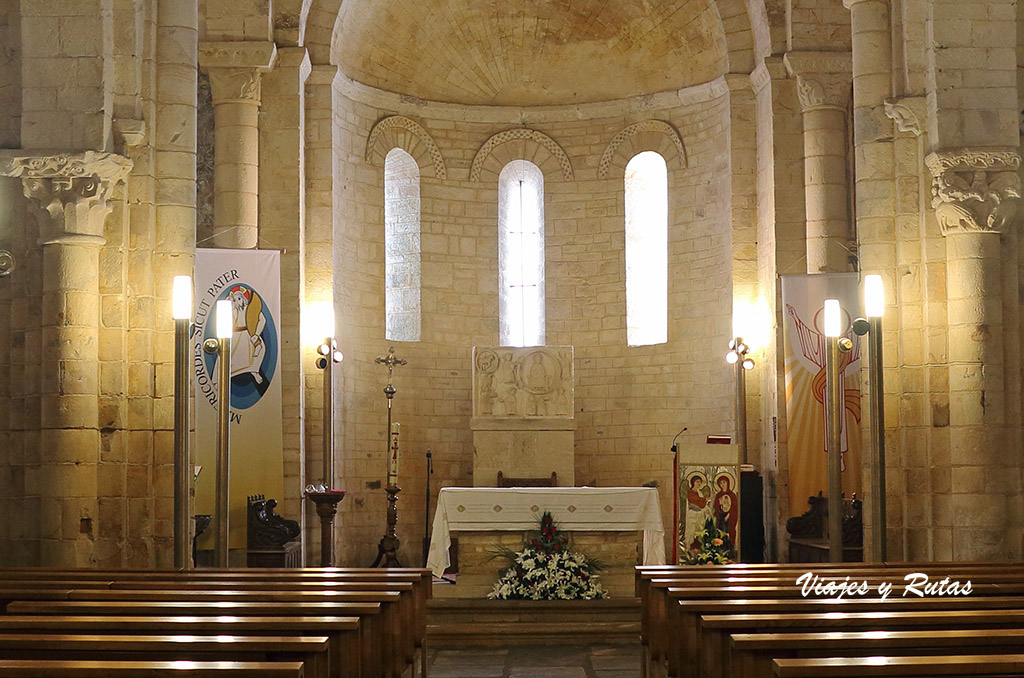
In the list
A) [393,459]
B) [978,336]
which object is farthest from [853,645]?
[393,459]

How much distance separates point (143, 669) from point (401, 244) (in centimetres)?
1340

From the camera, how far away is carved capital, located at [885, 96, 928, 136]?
9.30m

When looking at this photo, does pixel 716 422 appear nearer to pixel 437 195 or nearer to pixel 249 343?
pixel 437 195

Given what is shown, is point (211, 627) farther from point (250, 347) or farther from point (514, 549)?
point (250, 347)

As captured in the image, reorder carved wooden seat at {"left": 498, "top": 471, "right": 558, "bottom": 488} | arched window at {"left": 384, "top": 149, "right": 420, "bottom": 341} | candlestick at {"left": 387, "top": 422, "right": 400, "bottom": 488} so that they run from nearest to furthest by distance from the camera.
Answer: candlestick at {"left": 387, "top": 422, "right": 400, "bottom": 488} < carved wooden seat at {"left": 498, "top": 471, "right": 558, "bottom": 488} < arched window at {"left": 384, "top": 149, "right": 420, "bottom": 341}

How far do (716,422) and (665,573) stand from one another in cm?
888

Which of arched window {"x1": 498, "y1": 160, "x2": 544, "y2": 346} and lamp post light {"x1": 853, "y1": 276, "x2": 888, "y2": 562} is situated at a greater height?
arched window {"x1": 498, "y1": 160, "x2": 544, "y2": 346}

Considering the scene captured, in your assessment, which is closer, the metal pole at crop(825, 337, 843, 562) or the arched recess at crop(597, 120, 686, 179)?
the metal pole at crop(825, 337, 843, 562)

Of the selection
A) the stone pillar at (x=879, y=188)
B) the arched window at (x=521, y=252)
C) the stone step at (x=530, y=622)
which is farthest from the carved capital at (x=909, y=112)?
the arched window at (x=521, y=252)

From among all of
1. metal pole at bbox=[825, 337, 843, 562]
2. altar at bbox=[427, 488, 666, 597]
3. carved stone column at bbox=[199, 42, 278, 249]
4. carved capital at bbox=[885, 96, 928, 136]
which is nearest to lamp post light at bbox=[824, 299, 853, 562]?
metal pole at bbox=[825, 337, 843, 562]

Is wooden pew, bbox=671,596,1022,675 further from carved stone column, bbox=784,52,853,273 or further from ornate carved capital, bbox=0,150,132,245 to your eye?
carved stone column, bbox=784,52,853,273

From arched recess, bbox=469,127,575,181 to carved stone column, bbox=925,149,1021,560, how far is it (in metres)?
8.68

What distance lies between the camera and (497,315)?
1712 centimetres

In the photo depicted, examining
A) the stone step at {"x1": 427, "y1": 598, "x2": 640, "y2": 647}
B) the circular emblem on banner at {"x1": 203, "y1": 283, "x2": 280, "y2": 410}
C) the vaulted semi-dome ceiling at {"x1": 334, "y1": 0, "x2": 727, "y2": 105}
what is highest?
the vaulted semi-dome ceiling at {"x1": 334, "y1": 0, "x2": 727, "y2": 105}
